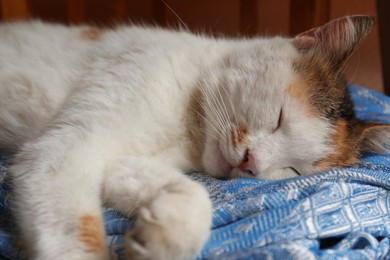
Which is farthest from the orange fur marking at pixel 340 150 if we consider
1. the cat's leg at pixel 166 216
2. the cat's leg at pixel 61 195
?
the cat's leg at pixel 61 195

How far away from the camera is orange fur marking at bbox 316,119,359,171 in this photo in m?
1.02

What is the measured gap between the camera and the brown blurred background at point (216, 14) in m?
1.97

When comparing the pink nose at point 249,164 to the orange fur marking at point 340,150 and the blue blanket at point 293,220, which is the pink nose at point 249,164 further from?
the orange fur marking at point 340,150

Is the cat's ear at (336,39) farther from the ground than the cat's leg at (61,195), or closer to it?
farther from the ground

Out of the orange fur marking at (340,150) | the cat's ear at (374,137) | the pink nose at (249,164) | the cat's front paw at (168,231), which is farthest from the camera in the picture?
the cat's ear at (374,137)

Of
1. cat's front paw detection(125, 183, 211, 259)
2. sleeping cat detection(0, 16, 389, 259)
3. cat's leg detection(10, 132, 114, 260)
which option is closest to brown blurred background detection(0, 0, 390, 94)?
sleeping cat detection(0, 16, 389, 259)

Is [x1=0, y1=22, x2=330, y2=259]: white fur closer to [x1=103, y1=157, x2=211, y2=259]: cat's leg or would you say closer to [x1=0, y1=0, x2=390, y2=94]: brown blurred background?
[x1=103, y1=157, x2=211, y2=259]: cat's leg

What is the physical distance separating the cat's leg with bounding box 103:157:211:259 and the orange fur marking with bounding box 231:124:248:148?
0.57 feet

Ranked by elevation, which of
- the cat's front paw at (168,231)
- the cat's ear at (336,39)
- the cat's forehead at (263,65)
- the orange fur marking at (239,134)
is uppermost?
the cat's ear at (336,39)

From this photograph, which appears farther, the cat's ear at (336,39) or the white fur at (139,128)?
the cat's ear at (336,39)

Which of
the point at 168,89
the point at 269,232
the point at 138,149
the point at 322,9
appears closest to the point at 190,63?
the point at 168,89

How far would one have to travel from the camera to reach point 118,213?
0.82 metres

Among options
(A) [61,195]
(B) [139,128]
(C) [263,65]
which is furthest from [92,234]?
(C) [263,65]

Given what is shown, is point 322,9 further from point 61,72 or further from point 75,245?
point 75,245
